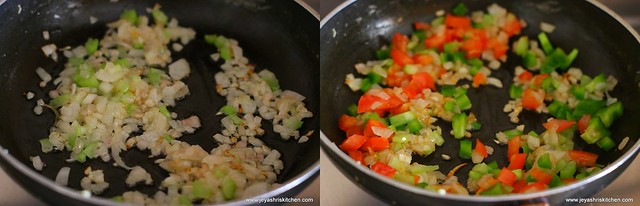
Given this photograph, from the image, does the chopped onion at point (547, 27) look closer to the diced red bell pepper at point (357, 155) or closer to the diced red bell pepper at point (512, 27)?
the diced red bell pepper at point (512, 27)

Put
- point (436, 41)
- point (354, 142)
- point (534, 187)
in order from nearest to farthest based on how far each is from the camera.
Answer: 1. point (534, 187)
2. point (354, 142)
3. point (436, 41)

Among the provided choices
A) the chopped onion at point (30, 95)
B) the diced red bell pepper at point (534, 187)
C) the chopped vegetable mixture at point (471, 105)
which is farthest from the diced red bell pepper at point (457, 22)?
the chopped onion at point (30, 95)

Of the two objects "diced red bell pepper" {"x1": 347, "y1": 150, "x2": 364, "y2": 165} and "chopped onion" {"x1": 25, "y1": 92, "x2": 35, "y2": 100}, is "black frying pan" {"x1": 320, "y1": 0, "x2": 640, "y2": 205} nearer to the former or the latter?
"diced red bell pepper" {"x1": 347, "y1": 150, "x2": 364, "y2": 165}

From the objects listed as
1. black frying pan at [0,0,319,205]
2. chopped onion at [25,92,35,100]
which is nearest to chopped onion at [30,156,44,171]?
black frying pan at [0,0,319,205]

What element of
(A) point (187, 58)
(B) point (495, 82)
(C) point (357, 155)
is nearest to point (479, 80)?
(B) point (495, 82)

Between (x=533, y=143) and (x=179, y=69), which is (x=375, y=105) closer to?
(x=533, y=143)

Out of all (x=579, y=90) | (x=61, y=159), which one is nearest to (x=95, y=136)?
(x=61, y=159)
